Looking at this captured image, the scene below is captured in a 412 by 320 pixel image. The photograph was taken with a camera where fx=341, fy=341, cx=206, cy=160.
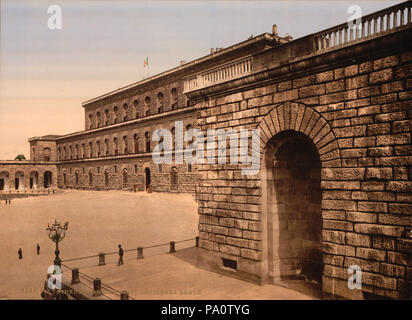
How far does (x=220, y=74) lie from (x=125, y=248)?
10.1 m

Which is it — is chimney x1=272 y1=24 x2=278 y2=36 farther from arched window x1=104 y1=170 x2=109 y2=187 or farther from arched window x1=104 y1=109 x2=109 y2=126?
arched window x1=104 y1=109 x2=109 y2=126

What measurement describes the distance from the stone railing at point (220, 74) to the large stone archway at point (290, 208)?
1.89 metres

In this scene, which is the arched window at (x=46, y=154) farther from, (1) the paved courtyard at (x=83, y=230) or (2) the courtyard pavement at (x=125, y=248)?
(2) the courtyard pavement at (x=125, y=248)

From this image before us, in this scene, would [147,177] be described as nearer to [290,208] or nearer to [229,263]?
[229,263]

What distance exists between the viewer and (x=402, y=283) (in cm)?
753

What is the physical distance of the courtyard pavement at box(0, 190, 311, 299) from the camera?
1059 centimetres

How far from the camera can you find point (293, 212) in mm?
11312

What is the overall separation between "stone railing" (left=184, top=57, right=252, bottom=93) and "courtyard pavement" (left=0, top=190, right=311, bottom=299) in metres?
6.76

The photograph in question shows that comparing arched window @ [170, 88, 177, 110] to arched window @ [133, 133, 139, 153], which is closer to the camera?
arched window @ [170, 88, 177, 110]

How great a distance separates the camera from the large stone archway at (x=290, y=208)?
426 inches

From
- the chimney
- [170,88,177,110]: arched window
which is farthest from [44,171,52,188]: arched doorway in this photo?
the chimney

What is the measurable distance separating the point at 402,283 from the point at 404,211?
1.59 metres
